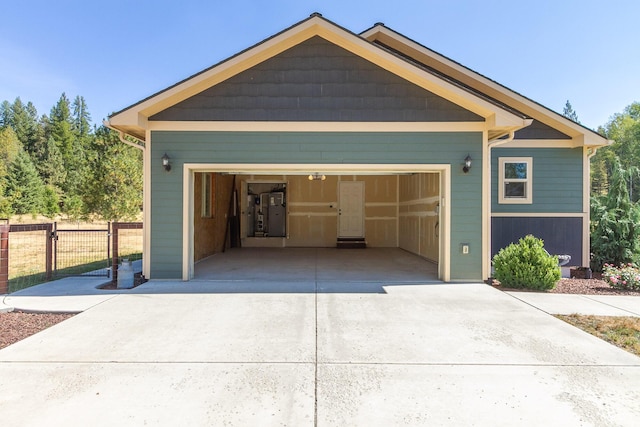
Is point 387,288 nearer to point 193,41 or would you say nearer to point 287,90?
point 287,90

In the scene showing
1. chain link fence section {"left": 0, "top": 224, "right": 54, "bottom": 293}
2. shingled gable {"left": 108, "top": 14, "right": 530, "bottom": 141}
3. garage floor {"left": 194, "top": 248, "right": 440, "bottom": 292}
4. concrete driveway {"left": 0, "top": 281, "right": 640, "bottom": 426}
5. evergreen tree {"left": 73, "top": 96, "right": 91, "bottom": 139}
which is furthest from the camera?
evergreen tree {"left": 73, "top": 96, "right": 91, "bottom": 139}

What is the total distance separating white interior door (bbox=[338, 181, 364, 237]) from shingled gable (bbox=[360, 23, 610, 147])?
5.17 meters

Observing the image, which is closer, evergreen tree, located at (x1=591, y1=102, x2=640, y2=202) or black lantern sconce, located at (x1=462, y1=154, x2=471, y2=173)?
black lantern sconce, located at (x1=462, y1=154, x2=471, y2=173)

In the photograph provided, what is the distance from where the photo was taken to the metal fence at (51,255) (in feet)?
20.2

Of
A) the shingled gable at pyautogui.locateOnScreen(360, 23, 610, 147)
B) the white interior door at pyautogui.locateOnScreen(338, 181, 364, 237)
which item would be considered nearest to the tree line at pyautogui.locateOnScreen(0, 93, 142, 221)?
the white interior door at pyautogui.locateOnScreen(338, 181, 364, 237)

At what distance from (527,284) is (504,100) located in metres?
4.64

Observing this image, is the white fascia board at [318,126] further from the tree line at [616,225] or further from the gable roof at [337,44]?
the tree line at [616,225]

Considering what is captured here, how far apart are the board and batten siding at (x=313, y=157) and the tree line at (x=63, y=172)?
11.1 m

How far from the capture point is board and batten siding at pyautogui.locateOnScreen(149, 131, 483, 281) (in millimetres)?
7160

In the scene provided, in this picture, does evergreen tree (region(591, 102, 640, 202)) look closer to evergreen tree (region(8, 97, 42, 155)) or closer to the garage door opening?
the garage door opening

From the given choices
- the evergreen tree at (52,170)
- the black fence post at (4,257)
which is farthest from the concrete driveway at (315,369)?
the evergreen tree at (52,170)

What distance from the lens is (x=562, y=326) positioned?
466cm

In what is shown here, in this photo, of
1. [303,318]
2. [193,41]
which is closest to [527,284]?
[303,318]

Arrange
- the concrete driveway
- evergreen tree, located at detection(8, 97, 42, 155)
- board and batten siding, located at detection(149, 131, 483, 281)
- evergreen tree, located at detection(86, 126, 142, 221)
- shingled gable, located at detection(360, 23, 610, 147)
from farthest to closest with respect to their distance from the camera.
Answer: evergreen tree, located at detection(8, 97, 42, 155), evergreen tree, located at detection(86, 126, 142, 221), shingled gable, located at detection(360, 23, 610, 147), board and batten siding, located at detection(149, 131, 483, 281), the concrete driveway
